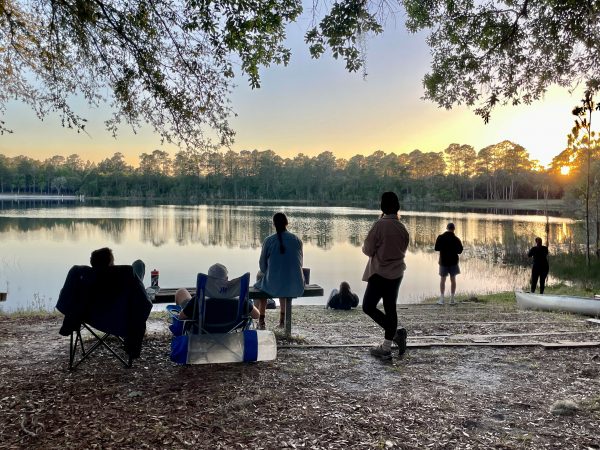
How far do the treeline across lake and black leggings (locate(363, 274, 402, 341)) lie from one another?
73.7 m

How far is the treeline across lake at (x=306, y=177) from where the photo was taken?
90.2 metres

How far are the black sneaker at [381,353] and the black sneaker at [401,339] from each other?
0.18 meters

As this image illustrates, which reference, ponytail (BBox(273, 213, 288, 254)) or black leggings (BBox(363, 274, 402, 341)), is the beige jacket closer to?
black leggings (BBox(363, 274, 402, 341))

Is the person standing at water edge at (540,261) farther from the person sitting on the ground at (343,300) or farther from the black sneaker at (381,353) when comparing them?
the black sneaker at (381,353)

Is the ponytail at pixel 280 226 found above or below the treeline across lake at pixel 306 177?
below

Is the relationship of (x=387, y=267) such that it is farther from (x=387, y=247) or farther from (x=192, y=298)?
(x=192, y=298)

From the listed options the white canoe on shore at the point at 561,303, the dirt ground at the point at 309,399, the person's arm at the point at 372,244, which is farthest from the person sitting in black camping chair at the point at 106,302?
the white canoe on shore at the point at 561,303

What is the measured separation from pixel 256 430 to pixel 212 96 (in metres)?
4.37

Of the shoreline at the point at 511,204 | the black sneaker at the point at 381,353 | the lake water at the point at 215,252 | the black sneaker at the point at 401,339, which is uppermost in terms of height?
the shoreline at the point at 511,204

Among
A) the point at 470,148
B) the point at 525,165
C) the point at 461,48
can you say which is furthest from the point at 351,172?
the point at 461,48

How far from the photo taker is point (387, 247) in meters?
4.64

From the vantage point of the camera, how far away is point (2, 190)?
126125mm

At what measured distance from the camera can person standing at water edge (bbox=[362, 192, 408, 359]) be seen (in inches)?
183

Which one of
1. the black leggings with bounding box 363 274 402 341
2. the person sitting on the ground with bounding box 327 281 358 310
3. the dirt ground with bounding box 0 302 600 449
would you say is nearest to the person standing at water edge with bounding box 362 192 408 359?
the black leggings with bounding box 363 274 402 341
